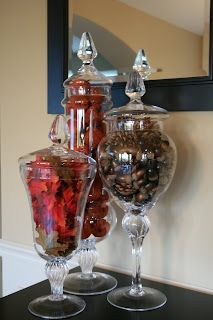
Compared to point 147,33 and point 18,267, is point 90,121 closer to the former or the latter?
point 147,33

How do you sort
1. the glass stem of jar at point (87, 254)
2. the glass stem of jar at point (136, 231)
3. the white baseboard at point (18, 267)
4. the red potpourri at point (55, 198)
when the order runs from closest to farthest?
the red potpourri at point (55, 198), the glass stem of jar at point (136, 231), the glass stem of jar at point (87, 254), the white baseboard at point (18, 267)

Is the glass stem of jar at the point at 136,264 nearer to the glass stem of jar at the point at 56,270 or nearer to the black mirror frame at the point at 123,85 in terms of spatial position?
the glass stem of jar at the point at 56,270

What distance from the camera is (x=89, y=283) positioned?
3.50ft

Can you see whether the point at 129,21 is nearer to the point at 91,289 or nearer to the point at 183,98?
the point at 183,98

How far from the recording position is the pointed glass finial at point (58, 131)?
912mm

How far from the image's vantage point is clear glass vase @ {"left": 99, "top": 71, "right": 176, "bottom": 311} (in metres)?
0.87

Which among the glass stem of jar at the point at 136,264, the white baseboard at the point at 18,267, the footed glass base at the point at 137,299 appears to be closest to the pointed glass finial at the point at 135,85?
the glass stem of jar at the point at 136,264

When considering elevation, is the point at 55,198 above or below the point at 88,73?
below

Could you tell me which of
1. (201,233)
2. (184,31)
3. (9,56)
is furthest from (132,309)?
(9,56)

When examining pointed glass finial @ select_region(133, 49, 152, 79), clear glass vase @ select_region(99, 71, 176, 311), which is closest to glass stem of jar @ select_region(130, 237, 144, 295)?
clear glass vase @ select_region(99, 71, 176, 311)

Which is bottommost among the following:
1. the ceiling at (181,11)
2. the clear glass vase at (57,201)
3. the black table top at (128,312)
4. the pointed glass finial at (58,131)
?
the black table top at (128,312)

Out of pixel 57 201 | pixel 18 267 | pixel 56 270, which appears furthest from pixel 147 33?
pixel 18 267

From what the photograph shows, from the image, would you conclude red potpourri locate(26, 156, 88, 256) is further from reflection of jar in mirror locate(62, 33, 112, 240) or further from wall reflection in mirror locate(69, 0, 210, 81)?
wall reflection in mirror locate(69, 0, 210, 81)

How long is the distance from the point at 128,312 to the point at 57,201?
10.9 inches
